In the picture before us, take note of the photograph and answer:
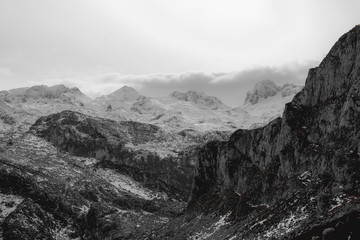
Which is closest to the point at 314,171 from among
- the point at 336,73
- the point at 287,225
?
the point at 287,225

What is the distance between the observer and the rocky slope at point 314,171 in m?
127

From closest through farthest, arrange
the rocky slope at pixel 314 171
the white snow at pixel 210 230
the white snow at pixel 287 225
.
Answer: the rocky slope at pixel 314 171, the white snow at pixel 287 225, the white snow at pixel 210 230

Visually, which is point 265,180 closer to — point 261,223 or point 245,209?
point 245,209

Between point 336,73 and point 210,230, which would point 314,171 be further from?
point 210,230

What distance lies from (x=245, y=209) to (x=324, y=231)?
79.0 meters

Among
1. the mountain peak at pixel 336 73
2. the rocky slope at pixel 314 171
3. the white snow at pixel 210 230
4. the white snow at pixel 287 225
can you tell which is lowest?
the white snow at pixel 210 230

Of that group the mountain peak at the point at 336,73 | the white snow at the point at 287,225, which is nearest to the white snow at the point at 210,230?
the white snow at the point at 287,225

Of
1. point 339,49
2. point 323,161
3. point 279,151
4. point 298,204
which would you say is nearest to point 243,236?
point 298,204

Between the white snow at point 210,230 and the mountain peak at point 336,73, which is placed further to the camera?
the white snow at point 210,230

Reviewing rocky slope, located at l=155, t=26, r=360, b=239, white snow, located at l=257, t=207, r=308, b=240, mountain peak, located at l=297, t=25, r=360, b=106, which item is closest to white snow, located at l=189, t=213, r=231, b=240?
rocky slope, located at l=155, t=26, r=360, b=239

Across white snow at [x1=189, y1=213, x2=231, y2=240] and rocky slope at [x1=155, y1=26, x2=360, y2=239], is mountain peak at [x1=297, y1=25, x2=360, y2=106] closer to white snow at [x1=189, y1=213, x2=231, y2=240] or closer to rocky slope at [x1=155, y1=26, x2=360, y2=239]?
rocky slope at [x1=155, y1=26, x2=360, y2=239]

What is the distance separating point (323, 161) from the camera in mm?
150875

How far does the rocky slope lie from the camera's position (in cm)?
12688

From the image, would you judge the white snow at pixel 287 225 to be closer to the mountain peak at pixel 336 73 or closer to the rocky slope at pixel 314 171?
the rocky slope at pixel 314 171
